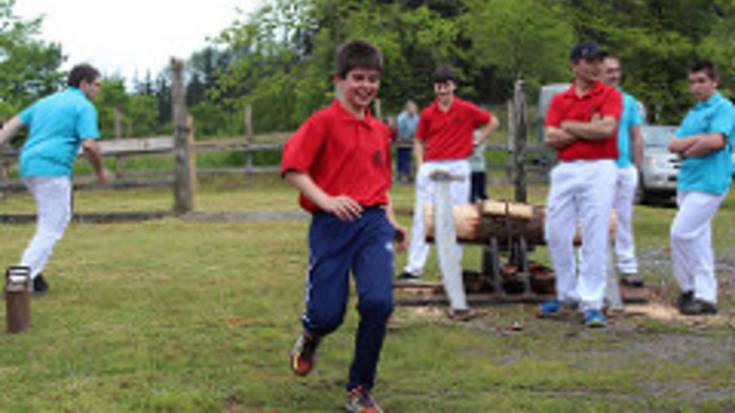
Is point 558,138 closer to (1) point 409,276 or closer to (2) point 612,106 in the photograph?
(2) point 612,106

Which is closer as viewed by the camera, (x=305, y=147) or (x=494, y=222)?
(x=305, y=147)

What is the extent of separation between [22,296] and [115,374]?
5.22 feet

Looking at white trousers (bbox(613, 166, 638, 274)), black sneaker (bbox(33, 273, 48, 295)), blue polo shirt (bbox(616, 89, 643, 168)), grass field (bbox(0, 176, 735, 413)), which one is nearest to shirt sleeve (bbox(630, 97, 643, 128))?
blue polo shirt (bbox(616, 89, 643, 168))

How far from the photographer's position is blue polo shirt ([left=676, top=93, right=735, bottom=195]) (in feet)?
23.5

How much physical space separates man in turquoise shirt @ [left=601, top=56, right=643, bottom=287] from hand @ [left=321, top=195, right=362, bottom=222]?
470 centimetres

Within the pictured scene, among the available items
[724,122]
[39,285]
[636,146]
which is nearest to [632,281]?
[636,146]

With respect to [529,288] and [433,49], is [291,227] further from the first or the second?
[433,49]

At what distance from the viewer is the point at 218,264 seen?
10180 mm

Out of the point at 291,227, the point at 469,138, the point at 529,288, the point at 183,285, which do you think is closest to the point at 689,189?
the point at 529,288

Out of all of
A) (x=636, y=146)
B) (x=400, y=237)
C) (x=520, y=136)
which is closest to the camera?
(x=400, y=237)

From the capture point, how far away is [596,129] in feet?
21.7

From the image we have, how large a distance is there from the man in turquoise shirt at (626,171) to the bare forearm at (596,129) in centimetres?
194

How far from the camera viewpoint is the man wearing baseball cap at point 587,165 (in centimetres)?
666

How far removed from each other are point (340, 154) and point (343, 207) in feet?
1.12
